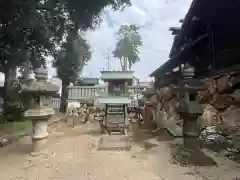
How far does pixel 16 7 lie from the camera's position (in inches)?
298

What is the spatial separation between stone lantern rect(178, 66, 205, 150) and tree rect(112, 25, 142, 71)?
32361 millimetres

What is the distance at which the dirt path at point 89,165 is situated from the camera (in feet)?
13.8

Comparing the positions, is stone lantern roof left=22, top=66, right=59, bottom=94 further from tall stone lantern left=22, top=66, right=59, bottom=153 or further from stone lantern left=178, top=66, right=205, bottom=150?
stone lantern left=178, top=66, right=205, bottom=150

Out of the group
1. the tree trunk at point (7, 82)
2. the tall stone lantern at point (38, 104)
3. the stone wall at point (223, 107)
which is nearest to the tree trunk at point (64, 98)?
the tree trunk at point (7, 82)

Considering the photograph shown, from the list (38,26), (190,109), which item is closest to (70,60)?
(38,26)

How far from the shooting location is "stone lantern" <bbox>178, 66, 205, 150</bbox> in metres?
5.17

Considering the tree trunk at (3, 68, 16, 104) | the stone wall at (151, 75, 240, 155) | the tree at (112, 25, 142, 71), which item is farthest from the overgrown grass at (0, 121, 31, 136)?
the tree at (112, 25, 142, 71)

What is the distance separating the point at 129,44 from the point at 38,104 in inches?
1303

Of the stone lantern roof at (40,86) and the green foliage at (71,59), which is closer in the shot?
the stone lantern roof at (40,86)

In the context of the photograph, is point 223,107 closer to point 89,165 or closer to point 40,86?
point 89,165

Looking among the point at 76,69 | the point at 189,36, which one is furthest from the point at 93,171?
the point at 76,69

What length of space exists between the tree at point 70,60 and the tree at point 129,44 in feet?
66.9

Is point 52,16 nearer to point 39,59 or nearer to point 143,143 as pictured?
point 39,59

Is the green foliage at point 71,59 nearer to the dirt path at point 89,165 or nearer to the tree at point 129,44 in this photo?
the dirt path at point 89,165
